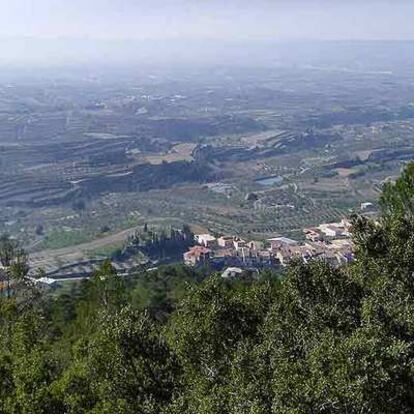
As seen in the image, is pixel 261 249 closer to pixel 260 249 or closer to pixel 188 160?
pixel 260 249

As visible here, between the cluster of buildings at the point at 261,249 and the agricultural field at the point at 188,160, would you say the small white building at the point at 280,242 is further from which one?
the agricultural field at the point at 188,160

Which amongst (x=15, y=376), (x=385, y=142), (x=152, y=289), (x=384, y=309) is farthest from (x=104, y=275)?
(x=385, y=142)

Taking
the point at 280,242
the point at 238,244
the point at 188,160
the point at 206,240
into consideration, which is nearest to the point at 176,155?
the point at 188,160

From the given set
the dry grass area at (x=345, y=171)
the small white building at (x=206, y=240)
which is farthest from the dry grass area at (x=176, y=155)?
the small white building at (x=206, y=240)

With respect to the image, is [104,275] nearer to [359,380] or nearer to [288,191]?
[359,380]

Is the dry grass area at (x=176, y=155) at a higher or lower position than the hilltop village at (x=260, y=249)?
lower

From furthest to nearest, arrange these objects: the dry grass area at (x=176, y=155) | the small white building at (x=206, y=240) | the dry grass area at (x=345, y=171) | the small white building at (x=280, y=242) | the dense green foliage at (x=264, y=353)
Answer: the dry grass area at (x=176, y=155)
the dry grass area at (x=345, y=171)
the small white building at (x=206, y=240)
the small white building at (x=280, y=242)
the dense green foliage at (x=264, y=353)

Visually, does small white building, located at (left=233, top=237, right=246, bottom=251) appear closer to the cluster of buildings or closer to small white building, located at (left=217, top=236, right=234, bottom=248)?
the cluster of buildings
